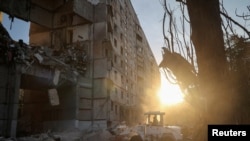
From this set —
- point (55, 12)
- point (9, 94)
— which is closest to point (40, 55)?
point (9, 94)

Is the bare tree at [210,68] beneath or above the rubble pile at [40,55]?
beneath

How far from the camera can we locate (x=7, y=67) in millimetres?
23156

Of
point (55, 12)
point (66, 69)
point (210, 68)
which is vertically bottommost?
point (210, 68)

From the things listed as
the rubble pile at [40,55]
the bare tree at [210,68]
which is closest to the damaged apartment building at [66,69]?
the rubble pile at [40,55]

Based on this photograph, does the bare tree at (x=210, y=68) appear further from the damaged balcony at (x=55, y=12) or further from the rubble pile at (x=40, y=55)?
the damaged balcony at (x=55, y=12)

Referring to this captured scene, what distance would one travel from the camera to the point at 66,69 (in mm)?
29109

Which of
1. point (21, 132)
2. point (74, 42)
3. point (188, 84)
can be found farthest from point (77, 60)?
point (188, 84)

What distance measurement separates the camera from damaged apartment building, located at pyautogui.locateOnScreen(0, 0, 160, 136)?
23688 mm

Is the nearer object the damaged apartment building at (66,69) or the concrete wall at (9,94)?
the concrete wall at (9,94)

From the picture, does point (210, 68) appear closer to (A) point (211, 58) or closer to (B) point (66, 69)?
(A) point (211, 58)

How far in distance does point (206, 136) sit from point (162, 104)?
69.0 metres

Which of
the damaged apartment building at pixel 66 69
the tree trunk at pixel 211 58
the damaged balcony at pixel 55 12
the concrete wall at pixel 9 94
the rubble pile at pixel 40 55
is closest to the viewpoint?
the tree trunk at pixel 211 58

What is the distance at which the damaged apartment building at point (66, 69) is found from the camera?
23688 millimetres

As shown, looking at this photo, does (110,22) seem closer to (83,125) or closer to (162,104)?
(83,125)
